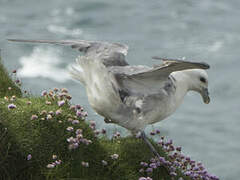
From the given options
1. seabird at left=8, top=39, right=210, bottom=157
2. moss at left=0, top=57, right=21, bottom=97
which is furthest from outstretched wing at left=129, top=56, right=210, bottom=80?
moss at left=0, top=57, right=21, bottom=97

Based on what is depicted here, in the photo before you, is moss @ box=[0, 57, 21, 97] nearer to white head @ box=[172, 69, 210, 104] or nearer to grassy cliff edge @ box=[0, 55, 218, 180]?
grassy cliff edge @ box=[0, 55, 218, 180]

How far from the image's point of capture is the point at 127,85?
6.59m

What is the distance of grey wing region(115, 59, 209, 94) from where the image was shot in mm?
6246

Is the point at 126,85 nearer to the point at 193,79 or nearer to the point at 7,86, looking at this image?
the point at 193,79

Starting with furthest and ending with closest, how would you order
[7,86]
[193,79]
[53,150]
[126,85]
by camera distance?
[7,86], [193,79], [126,85], [53,150]

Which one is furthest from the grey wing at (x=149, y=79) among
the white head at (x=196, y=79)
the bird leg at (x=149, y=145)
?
the bird leg at (x=149, y=145)

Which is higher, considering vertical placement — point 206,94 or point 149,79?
point 206,94

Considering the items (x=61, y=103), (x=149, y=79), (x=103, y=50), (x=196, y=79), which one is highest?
(x=103, y=50)

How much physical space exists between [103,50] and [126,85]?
0.71 m

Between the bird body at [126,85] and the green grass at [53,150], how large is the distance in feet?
1.31

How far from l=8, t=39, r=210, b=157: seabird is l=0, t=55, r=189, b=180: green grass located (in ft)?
1.07

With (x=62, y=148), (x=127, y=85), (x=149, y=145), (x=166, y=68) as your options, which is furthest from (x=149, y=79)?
(x=62, y=148)

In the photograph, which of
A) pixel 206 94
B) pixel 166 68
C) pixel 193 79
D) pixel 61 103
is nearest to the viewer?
pixel 166 68

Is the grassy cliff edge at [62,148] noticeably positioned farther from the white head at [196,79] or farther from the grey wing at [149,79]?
the white head at [196,79]
